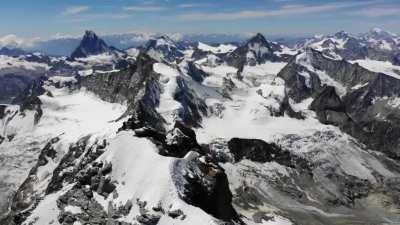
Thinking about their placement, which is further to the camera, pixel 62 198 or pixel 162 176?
pixel 62 198

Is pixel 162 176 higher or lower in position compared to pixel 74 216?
higher

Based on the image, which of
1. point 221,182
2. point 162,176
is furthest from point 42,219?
point 221,182

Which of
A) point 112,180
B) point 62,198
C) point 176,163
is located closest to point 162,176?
point 176,163

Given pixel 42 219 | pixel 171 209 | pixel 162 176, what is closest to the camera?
pixel 171 209

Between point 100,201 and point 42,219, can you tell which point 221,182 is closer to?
point 100,201

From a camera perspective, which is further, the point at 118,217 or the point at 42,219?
the point at 42,219

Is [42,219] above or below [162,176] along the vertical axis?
below

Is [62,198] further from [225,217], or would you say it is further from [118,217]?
[225,217]

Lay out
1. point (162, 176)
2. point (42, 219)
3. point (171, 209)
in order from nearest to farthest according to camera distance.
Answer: point (171, 209), point (162, 176), point (42, 219)
